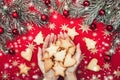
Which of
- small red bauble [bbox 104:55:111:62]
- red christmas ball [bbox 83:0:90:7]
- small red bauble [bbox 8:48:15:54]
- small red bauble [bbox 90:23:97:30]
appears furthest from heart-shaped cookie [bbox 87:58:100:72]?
small red bauble [bbox 8:48:15:54]

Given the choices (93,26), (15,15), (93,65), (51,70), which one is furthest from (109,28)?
(15,15)

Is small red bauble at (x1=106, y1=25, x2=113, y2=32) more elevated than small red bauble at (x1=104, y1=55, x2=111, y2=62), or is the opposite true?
small red bauble at (x1=106, y1=25, x2=113, y2=32)

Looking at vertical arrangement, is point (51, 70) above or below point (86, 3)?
below

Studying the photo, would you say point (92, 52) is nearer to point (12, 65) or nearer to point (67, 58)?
point (67, 58)

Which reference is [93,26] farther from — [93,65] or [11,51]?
[11,51]

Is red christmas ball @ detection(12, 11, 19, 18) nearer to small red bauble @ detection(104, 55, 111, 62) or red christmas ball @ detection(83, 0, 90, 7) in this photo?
red christmas ball @ detection(83, 0, 90, 7)
